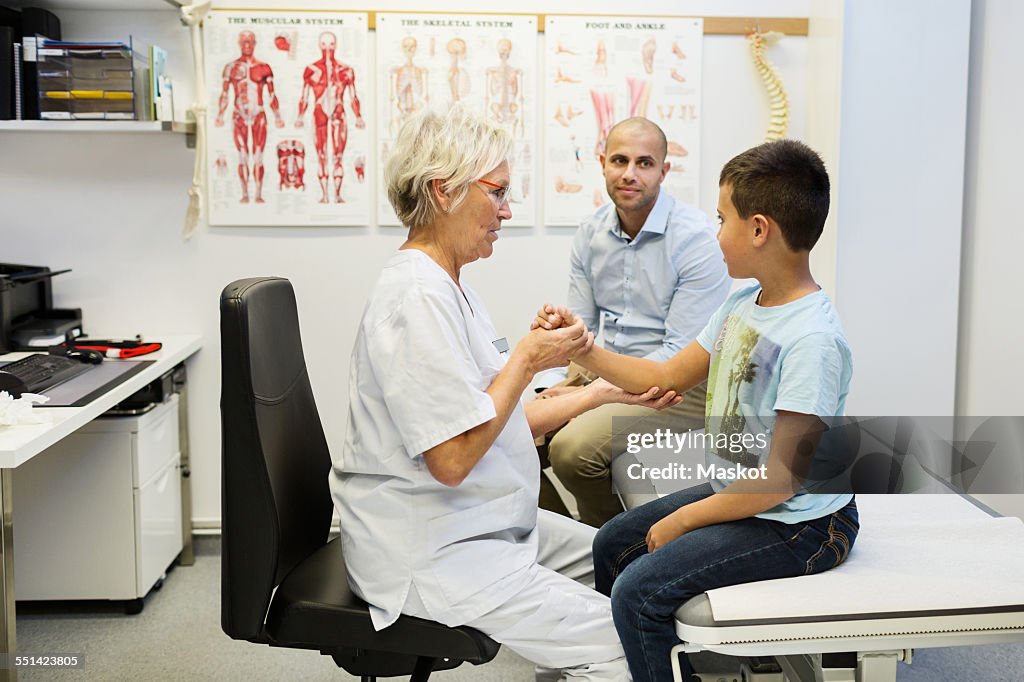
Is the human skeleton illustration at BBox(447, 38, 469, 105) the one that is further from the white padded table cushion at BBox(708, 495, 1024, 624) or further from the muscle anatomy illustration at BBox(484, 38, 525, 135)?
the white padded table cushion at BBox(708, 495, 1024, 624)

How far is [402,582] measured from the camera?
157 cm

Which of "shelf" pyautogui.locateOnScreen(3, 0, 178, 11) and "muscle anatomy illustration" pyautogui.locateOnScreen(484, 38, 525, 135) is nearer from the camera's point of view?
"shelf" pyautogui.locateOnScreen(3, 0, 178, 11)

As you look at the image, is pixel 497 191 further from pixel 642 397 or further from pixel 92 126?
pixel 92 126

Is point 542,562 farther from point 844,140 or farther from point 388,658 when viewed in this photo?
point 844,140

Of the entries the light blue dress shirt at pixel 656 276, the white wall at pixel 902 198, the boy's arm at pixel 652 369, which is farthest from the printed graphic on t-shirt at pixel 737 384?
the white wall at pixel 902 198

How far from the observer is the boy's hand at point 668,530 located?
172 cm

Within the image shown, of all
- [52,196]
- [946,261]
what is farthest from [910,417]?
[52,196]

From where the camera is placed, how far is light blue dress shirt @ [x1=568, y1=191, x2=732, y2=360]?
9.43 ft

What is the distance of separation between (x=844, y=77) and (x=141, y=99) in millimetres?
2171

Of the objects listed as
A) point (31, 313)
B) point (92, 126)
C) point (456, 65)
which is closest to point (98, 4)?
point (92, 126)

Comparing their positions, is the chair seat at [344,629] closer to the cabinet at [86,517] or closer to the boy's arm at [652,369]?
the boy's arm at [652,369]

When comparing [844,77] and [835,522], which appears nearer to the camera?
[835,522]

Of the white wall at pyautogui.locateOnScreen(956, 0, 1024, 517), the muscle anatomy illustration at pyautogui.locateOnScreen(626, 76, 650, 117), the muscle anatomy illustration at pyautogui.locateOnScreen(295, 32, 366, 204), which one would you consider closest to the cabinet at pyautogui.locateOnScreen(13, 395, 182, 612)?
the muscle anatomy illustration at pyautogui.locateOnScreen(295, 32, 366, 204)

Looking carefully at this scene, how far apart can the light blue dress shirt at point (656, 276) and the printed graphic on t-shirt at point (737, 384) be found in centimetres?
97
